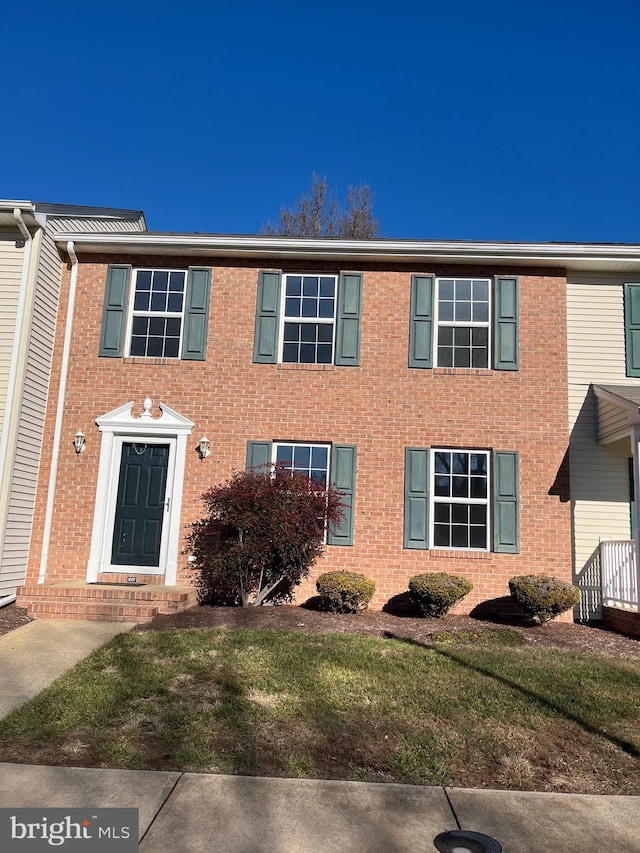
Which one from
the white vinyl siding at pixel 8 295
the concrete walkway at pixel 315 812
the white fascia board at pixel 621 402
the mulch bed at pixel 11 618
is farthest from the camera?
the white vinyl siding at pixel 8 295

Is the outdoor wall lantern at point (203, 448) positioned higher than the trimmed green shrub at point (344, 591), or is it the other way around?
the outdoor wall lantern at point (203, 448)

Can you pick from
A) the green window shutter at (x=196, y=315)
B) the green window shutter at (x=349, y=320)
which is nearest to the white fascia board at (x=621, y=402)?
the green window shutter at (x=349, y=320)

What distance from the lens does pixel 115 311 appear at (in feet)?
33.0

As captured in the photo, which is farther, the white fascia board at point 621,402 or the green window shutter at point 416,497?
the green window shutter at point 416,497

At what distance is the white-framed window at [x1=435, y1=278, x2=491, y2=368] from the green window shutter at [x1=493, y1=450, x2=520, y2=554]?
1522mm

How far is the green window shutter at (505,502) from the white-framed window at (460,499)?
0.51 feet

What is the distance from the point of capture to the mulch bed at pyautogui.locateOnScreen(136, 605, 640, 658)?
294 inches

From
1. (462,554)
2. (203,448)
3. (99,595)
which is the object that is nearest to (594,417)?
(462,554)

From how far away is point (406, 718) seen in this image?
4.67 meters

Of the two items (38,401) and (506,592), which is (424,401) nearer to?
(506,592)

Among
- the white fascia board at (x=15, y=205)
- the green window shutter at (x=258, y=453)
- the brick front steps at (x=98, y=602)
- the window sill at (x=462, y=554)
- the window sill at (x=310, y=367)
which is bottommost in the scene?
the brick front steps at (x=98, y=602)

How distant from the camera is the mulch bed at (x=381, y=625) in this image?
7.48 m

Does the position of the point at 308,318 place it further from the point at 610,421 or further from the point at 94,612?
the point at 94,612

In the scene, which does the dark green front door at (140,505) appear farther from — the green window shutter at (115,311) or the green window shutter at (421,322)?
the green window shutter at (421,322)
